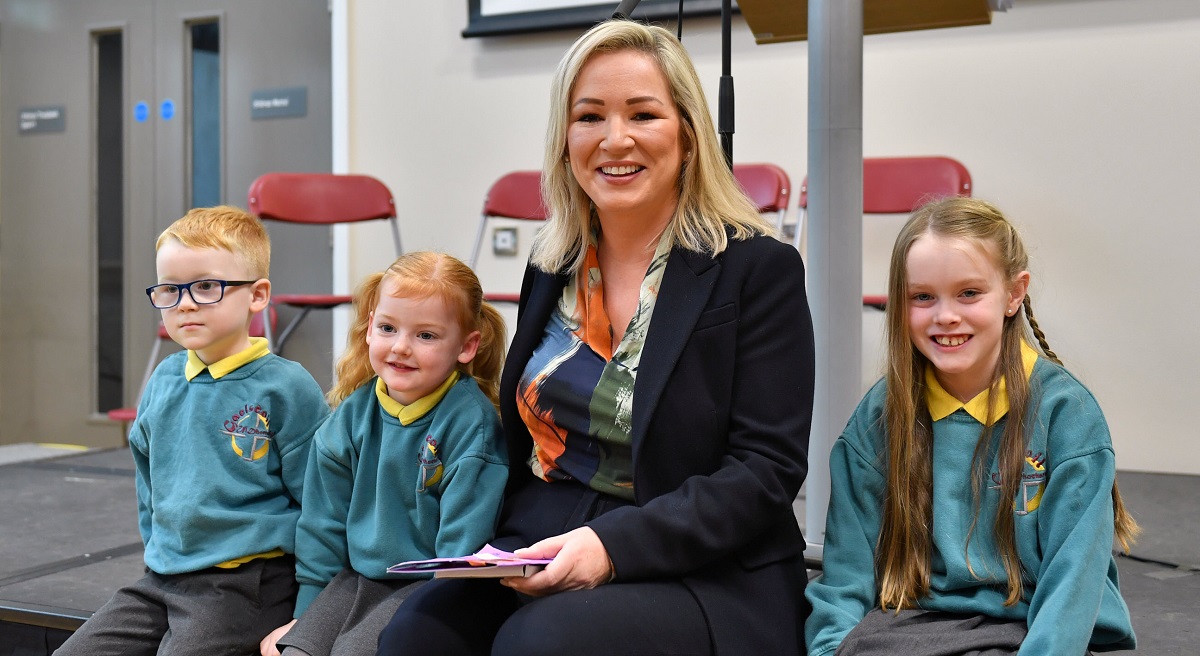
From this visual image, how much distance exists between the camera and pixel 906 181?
330 centimetres

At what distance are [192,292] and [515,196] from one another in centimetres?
219

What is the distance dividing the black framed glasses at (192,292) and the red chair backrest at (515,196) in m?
2.11

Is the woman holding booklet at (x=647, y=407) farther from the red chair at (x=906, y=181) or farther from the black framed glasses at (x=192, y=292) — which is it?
the red chair at (x=906, y=181)

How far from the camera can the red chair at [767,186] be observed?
336 cm

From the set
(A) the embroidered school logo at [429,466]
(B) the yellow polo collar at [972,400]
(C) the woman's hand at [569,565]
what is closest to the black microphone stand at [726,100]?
(B) the yellow polo collar at [972,400]

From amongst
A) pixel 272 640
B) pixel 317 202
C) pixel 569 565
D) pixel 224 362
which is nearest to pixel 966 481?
pixel 569 565

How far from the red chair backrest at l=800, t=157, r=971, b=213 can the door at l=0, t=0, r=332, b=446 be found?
93.4 inches

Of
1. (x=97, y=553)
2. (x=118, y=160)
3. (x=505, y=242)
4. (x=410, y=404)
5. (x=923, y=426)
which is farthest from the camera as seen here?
(x=118, y=160)

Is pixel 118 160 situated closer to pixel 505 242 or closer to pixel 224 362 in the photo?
pixel 505 242

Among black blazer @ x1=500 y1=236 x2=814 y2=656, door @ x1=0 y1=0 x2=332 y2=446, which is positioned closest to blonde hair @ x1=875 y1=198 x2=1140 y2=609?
black blazer @ x1=500 y1=236 x2=814 y2=656

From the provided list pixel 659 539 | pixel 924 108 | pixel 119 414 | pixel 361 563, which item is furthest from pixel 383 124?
pixel 659 539

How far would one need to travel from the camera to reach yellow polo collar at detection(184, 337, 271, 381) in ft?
5.52

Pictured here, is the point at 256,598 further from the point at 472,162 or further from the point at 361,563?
the point at 472,162

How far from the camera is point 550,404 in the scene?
1.41 meters
